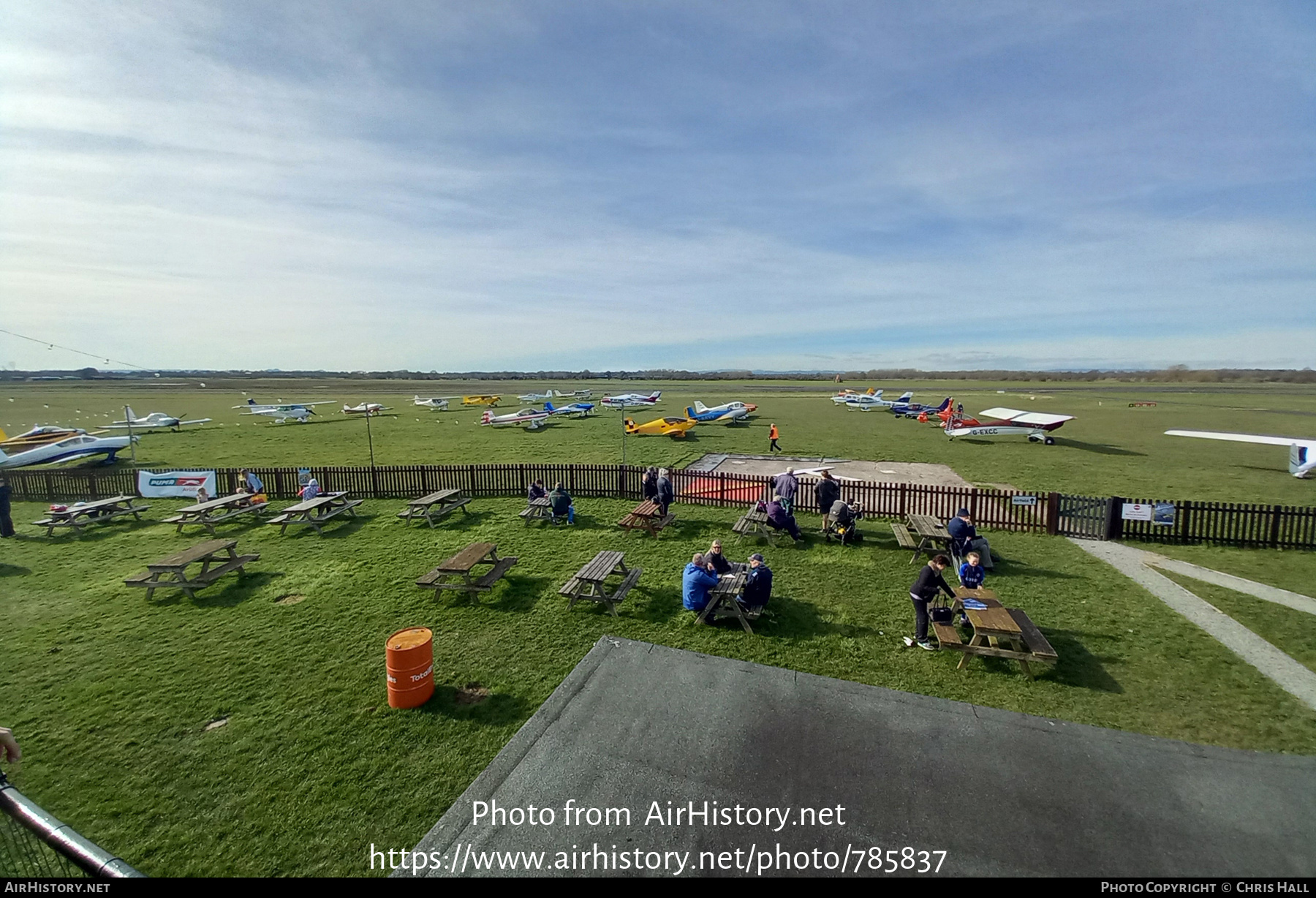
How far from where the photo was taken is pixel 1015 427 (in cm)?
3100

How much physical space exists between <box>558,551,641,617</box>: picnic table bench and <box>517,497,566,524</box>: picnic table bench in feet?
16.3

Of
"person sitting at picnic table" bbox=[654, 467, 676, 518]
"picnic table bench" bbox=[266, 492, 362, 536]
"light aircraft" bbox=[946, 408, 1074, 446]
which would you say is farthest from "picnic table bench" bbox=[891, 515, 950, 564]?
"light aircraft" bbox=[946, 408, 1074, 446]

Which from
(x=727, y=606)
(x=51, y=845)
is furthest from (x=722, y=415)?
(x=51, y=845)

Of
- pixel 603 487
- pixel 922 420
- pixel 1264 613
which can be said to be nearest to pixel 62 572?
pixel 603 487

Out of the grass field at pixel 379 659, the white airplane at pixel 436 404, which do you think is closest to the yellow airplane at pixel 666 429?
the grass field at pixel 379 659

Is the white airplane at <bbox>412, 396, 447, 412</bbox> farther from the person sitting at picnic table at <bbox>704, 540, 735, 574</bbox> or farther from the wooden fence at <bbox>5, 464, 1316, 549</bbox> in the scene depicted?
the person sitting at picnic table at <bbox>704, 540, 735, 574</bbox>

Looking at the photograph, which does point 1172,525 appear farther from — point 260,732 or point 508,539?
point 260,732

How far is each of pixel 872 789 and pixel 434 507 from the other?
46.3 feet

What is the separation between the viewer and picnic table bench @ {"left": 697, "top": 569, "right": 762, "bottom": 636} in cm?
856

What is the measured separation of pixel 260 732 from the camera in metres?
6.16

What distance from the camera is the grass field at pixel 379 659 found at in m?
5.18

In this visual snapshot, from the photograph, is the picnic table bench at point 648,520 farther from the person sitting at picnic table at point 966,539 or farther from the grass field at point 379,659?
the person sitting at picnic table at point 966,539

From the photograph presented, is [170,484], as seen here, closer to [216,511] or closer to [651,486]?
[216,511]
